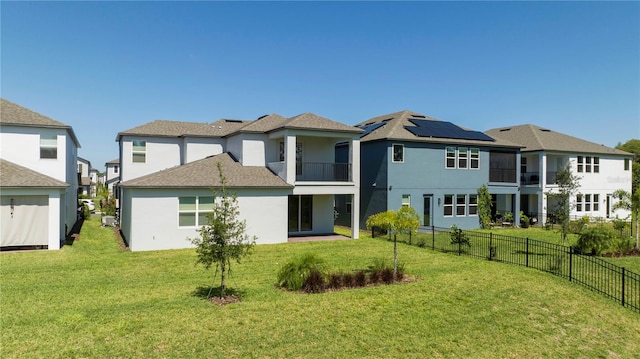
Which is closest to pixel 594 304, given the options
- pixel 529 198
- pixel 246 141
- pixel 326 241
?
pixel 326 241

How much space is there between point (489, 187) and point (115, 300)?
81.7ft

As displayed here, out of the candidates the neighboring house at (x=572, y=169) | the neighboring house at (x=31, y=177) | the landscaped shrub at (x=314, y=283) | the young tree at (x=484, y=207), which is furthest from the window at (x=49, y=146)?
the neighboring house at (x=572, y=169)

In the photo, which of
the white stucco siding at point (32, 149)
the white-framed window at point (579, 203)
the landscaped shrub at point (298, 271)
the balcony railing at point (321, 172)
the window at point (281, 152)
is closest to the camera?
the landscaped shrub at point (298, 271)

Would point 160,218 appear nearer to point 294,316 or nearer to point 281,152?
point 281,152

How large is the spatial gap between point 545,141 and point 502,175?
6331mm

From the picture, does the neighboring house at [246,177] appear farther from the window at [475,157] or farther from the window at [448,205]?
the window at [475,157]

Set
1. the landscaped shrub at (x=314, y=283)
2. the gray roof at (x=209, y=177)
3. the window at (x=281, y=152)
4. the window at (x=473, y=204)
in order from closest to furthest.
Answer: the landscaped shrub at (x=314, y=283)
the gray roof at (x=209, y=177)
the window at (x=281, y=152)
the window at (x=473, y=204)

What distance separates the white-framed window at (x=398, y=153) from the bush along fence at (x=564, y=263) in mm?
5275

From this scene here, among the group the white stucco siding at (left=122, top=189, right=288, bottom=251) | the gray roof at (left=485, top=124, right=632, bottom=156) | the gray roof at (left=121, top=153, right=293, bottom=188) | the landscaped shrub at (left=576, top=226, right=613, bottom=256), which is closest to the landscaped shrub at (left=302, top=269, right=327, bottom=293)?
the gray roof at (left=121, top=153, right=293, bottom=188)

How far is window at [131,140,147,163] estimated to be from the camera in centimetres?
2628

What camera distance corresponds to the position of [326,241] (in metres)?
20.4

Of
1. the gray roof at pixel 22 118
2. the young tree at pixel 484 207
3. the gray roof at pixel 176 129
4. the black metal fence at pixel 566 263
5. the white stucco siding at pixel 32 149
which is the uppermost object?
the gray roof at pixel 176 129

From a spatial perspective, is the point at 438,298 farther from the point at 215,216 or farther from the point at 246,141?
the point at 246,141

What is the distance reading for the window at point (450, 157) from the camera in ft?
85.4
